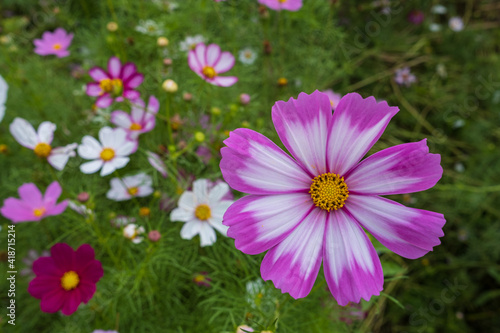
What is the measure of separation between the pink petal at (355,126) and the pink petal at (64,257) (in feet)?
1.86

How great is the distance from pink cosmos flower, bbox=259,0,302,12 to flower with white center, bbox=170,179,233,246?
0.65m

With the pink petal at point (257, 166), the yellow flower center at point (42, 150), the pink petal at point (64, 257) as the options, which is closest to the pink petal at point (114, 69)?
the yellow flower center at point (42, 150)

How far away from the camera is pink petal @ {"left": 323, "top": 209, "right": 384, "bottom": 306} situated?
542 millimetres

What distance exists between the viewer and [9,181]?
52.9 inches

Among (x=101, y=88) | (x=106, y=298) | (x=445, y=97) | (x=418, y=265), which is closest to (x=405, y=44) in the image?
(x=445, y=97)

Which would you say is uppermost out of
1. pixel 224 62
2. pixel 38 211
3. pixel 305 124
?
pixel 305 124

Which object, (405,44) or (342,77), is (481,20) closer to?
(405,44)

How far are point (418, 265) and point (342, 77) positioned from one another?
0.96 m

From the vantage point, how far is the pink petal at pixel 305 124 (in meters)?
0.58

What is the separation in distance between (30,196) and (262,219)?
0.73 meters

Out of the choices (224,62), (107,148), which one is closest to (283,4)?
(224,62)

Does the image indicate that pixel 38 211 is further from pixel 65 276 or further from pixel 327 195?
pixel 327 195

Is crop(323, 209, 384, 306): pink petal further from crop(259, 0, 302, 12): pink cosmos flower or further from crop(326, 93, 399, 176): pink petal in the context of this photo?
crop(259, 0, 302, 12): pink cosmos flower

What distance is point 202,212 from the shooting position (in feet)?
2.95
